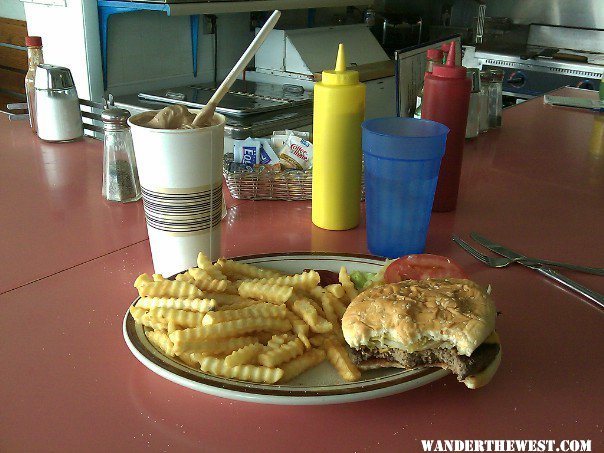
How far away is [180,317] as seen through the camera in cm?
81

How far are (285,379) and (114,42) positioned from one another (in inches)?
108

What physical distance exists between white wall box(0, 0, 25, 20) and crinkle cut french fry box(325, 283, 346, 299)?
4515 millimetres

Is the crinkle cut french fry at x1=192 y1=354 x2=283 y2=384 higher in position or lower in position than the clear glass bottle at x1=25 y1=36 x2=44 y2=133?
lower

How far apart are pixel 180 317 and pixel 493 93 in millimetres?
1759

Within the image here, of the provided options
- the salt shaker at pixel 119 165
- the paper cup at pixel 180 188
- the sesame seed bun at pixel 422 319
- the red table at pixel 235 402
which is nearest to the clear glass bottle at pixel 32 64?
the red table at pixel 235 402

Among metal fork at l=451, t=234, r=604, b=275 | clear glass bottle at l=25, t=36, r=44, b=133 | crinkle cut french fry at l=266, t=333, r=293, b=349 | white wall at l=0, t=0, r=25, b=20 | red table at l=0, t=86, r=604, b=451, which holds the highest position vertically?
white wall at l=0, t=0, r=25, b=20

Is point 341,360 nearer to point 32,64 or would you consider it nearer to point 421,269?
point 421,269

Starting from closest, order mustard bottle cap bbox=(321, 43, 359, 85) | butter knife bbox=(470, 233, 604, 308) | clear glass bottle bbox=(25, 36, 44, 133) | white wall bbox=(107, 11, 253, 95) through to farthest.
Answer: butter knife bbox=(470, 233, 604, 308)
mustard bottle cap bbox=(321, 43, 359, 85)
clear glass bottle bbox=(25, 36, 44, 133)
white wall bbox=(107, 11, 253, 95)

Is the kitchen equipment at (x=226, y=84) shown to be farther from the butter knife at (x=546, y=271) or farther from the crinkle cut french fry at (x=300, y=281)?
the butter knife at (x=546, y=271)

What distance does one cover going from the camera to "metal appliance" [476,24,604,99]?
4.16 meters

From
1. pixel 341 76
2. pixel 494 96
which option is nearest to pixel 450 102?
pixel 341 76

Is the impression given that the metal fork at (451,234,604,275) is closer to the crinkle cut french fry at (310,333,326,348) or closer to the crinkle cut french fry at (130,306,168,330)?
the crinkle cut french fry at (310,333,326,348)

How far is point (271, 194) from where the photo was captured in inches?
57.8

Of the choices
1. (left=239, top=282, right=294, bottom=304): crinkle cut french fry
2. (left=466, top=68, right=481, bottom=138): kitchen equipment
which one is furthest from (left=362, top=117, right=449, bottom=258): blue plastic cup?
(left=466, top=68, right=481, bottom=138): kitchen equipment
